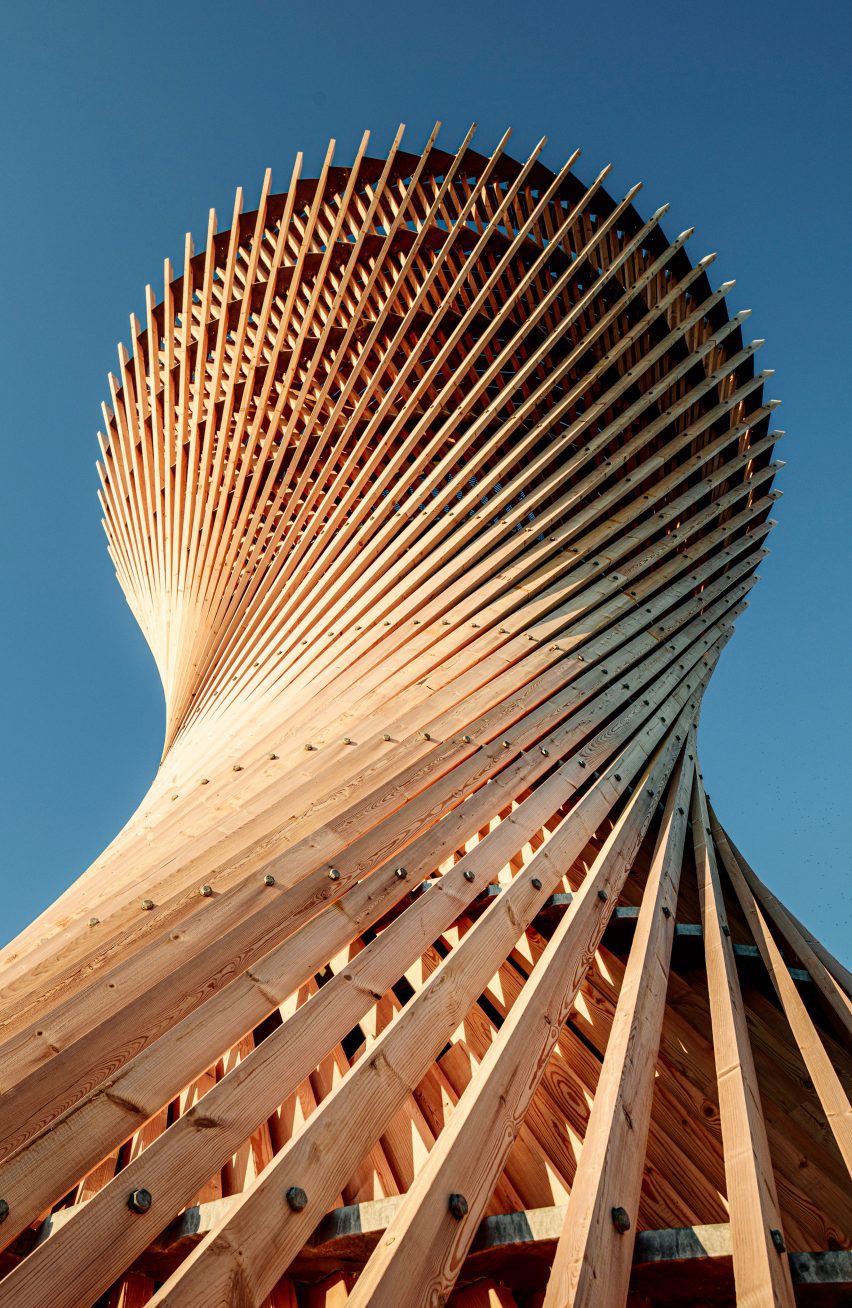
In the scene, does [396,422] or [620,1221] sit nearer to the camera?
[620,1221]

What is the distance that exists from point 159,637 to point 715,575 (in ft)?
14.4

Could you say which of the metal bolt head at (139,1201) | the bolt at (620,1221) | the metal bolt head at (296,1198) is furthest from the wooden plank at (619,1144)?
the metal bolt head at (139,1201)

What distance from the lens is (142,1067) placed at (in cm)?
179

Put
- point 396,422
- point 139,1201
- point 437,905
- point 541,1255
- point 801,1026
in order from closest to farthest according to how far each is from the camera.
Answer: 1. point 139,1201
2. point 541,1255
3. point 437,905
4. point 801,1026
5. point 396,422

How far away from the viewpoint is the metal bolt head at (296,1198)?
1570mm

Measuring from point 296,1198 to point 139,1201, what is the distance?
0.27 metres

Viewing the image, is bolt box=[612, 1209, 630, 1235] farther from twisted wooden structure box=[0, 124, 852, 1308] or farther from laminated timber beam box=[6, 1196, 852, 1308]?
laminated timber beam box=[6, 1196, 852, 1308]

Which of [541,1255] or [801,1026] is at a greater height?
[541,1255]

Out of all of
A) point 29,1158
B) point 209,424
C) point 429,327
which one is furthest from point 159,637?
point 29,1158

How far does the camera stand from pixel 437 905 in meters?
2.51

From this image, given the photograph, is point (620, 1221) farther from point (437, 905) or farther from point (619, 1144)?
point (437, 905)

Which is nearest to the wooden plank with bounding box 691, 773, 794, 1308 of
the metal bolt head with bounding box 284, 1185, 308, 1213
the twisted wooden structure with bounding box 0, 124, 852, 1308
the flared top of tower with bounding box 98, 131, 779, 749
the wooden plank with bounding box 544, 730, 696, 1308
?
the twisted wooden structure with bounding box 0, 124, 852, 1308

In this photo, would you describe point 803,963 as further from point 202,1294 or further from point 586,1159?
point 202,1294

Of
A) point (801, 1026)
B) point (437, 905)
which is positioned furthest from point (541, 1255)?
point (801, 1026)
